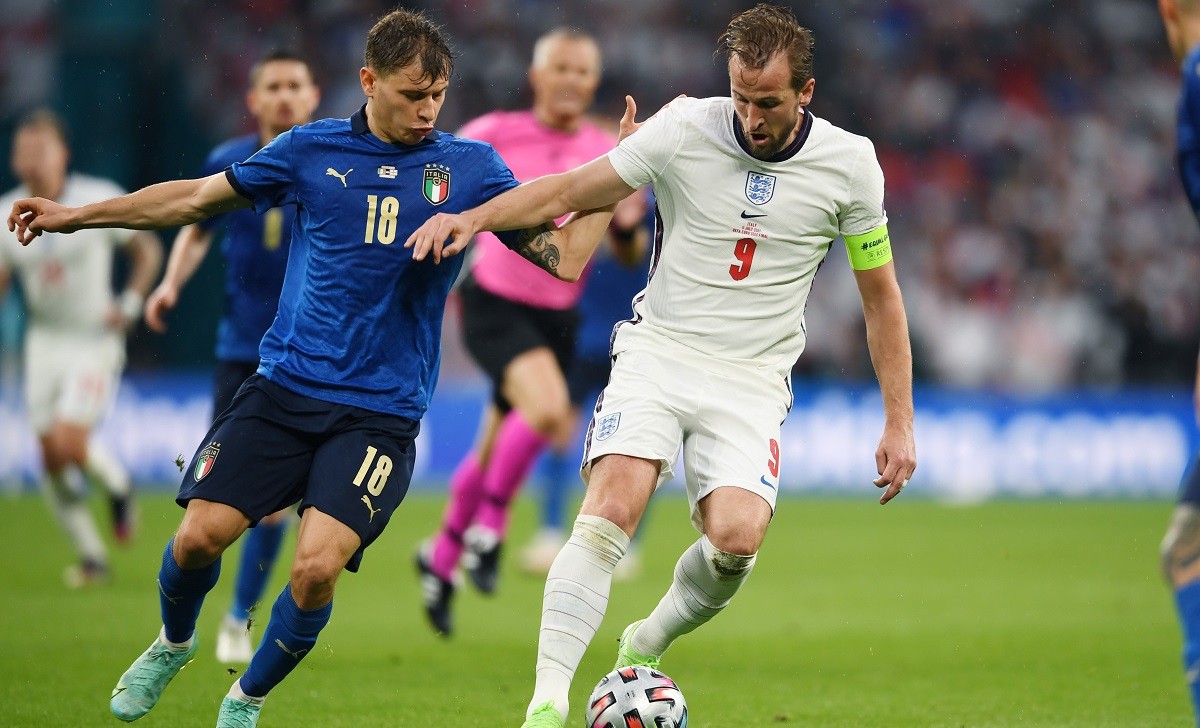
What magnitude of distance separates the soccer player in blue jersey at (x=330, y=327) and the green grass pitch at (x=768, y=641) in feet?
2.60

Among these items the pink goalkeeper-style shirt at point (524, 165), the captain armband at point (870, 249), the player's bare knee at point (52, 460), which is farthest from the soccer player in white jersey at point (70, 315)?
the captain armband at point (870, 249)

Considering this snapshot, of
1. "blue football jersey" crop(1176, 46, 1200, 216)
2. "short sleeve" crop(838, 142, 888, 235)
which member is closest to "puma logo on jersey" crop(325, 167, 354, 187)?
"short sleeve" crop(838, 142, 888, 235)

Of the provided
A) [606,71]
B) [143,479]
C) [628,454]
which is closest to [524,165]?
[628,454]

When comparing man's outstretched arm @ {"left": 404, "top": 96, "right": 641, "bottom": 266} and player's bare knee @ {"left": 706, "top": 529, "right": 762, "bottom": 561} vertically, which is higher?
man's outstretched arm @ {"left": 404, "top": 96, "right": 641, "bottom": 266}

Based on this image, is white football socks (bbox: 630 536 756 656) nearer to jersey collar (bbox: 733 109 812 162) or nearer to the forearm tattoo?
the forearm tattoo

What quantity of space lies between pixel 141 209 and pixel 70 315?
6.16 m

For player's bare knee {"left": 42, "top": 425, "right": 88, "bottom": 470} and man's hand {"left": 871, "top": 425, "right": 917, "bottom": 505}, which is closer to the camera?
man's hand {"left": 871, "top": 425, "right": 917, "bottom": 505}

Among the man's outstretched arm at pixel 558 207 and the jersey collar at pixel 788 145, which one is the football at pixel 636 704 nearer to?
the man's outstretched arm at pixel 558 207

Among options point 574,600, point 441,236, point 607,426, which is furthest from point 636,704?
point 441,236

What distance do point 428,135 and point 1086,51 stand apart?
55.7ft

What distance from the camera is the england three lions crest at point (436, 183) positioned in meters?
5.01

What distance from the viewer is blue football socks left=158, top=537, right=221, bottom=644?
16.2ft

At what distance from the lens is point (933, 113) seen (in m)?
19.1

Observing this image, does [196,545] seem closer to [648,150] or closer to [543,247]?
[543,247]
